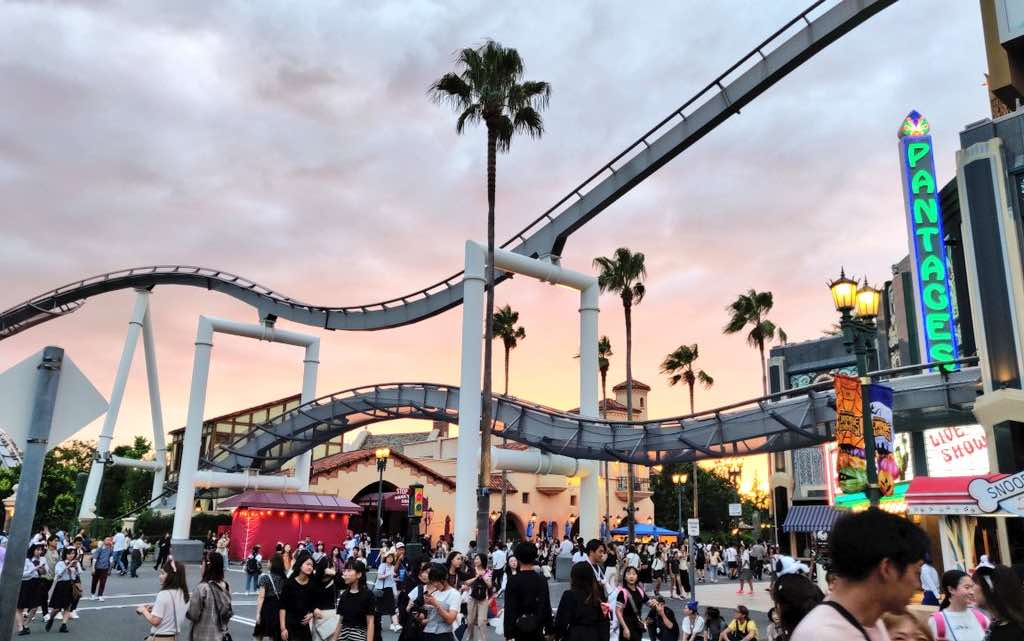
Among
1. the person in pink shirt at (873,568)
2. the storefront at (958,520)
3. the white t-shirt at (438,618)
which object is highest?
the storefront at (958,520)

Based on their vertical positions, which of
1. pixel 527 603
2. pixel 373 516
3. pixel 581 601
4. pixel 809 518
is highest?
pixel 809 518

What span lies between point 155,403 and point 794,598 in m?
42.0

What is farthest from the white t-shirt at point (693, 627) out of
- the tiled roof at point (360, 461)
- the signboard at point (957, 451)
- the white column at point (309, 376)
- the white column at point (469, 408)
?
the tiled roof at point (360, 461)

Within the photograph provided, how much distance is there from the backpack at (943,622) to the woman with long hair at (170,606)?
6.56 m

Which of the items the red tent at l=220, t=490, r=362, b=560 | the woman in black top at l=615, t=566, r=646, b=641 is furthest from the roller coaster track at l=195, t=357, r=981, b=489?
the woman in black top at l=615, t=566, r=646, b=641

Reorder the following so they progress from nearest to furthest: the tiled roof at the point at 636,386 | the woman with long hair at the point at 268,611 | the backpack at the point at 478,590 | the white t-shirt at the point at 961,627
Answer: the white t-shirt at the point at 961,627 → the woman with long hair at the point at 268,611 → the backpack at the point at 478,590 → the tiled roof at the point at 636,386

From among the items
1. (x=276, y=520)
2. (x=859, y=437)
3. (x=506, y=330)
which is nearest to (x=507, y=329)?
(x=506, y=330)

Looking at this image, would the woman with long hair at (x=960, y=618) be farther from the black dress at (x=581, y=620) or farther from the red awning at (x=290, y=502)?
the red awning at (x=290, y=502)

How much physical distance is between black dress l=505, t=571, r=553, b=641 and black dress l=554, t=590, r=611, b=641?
724mm

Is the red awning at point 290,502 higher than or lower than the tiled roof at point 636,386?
lower

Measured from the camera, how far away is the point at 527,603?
7.23 metres

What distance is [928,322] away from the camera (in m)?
23.9

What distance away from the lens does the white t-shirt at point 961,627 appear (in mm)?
5203

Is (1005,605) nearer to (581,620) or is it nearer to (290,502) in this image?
(581,620)
